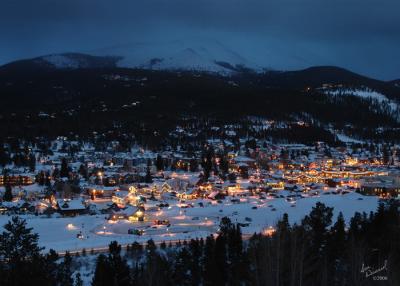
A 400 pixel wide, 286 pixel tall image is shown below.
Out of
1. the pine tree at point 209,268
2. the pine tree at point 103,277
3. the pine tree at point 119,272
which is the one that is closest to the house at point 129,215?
the pine tree at point 209,268

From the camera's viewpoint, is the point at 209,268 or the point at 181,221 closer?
the point at 209,268

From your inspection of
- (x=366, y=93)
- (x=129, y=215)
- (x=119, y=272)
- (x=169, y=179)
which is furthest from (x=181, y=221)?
(x=366, y=93)

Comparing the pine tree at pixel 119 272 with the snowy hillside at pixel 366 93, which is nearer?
the pine tree at pixel 119 272

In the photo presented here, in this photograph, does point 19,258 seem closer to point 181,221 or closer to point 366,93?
point 181,221

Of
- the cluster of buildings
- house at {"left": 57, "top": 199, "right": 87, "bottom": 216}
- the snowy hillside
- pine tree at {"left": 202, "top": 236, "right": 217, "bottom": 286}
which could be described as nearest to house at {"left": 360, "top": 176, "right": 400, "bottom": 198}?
the cluster of buildings

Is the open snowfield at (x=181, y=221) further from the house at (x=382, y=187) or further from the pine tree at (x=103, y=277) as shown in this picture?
the pine tree at (x=103, y=277)
